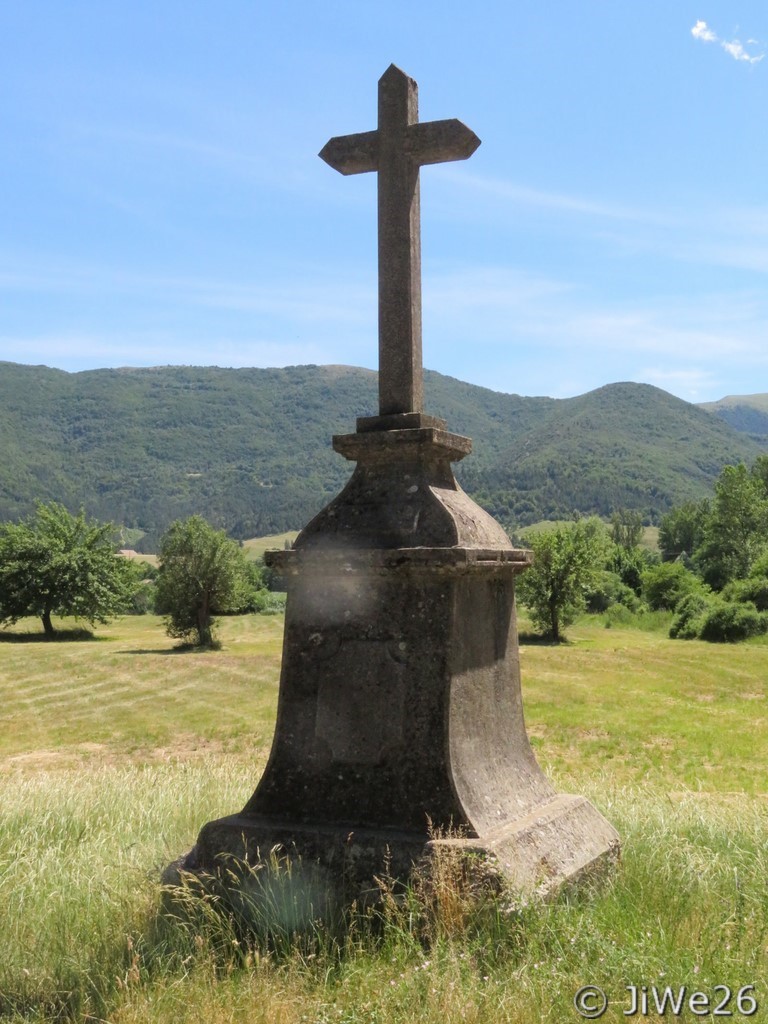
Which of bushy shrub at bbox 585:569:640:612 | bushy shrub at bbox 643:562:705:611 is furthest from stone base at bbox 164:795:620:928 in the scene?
bushy shrub at bbox 643:562:705:611

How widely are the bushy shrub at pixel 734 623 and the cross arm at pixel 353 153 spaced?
37.7m

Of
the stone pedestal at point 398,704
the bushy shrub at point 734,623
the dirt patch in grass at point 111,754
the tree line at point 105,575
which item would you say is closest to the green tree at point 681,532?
the bushy shrub at point 734,623

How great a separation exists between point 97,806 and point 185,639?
33.5 metres

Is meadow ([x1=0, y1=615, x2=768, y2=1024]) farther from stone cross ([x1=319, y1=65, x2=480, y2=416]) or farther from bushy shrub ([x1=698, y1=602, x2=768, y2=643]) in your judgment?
bushy shrub ([x1=698, y1=602, x2=768, y2=643])

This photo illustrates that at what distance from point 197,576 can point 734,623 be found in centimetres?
2275

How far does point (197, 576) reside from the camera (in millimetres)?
37062

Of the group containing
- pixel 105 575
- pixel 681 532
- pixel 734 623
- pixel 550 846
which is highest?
pixel 681 532

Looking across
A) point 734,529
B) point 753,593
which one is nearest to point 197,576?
point 753,593

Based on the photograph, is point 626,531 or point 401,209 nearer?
point 401,209

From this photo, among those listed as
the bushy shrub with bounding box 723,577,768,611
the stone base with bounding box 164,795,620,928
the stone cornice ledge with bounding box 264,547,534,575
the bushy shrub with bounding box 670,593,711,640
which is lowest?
the bushy shrub with bounding box 670,593,711,640

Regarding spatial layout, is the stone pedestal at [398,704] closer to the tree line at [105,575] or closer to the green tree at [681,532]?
the tree line at [105,575]

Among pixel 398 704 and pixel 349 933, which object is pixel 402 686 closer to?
pixel 398 704

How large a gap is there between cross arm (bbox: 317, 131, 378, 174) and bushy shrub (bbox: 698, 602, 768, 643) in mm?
37719

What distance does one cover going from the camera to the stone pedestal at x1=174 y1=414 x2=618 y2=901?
13.5ft
